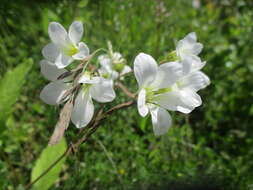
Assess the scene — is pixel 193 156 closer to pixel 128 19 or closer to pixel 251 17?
pixel 128 19

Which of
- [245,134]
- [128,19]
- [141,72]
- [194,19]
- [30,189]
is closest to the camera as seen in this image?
[141,72]

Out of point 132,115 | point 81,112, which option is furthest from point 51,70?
point 132,115

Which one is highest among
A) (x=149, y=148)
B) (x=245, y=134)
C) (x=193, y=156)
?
(x=149, y=148)

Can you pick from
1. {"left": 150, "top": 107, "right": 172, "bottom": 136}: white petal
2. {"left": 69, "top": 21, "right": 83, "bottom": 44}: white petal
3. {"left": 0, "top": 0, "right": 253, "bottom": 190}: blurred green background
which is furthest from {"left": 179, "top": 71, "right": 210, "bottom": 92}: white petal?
{"left": 0, "top": 0, "right": 253, "bottom": 190}: blurred green background

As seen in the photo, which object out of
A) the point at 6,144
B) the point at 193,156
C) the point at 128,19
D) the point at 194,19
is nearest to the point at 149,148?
the point at 193,156

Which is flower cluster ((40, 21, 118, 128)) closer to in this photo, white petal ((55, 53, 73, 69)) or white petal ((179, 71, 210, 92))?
white petal ((55, 53, 73, 69))

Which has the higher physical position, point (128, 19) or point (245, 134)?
point (128, 19)

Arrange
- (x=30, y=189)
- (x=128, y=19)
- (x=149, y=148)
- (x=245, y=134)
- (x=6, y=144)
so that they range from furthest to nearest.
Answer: (x=128, y=19)
(x=245, y=134)
(x=149, y=148)
(x=6, y=144)
(x=30, y=189)
